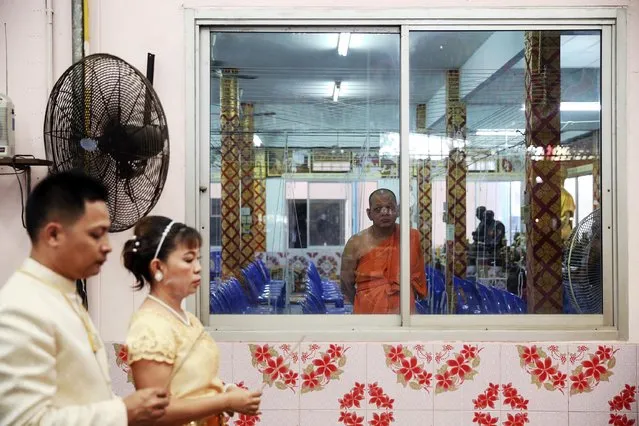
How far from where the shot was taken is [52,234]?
1.57 metres

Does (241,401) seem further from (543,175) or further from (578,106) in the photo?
(578,106)

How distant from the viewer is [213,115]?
345cm

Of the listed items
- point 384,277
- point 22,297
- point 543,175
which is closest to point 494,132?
point 543,175

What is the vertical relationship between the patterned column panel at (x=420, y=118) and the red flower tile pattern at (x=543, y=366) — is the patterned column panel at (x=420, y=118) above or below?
above

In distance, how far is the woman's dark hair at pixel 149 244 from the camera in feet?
6.72

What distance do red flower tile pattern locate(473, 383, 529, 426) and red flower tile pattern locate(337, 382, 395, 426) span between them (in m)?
0.41

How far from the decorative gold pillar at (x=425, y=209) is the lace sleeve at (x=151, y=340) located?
1.73 metres

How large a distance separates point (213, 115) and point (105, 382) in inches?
78.3

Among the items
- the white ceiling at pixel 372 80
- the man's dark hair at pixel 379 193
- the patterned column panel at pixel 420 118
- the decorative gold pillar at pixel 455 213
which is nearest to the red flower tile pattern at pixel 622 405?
the decorative gold pillar at pixel 455 213

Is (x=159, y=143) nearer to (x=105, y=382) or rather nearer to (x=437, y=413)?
(x=105, y=382)

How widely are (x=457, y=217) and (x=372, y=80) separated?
761 mm

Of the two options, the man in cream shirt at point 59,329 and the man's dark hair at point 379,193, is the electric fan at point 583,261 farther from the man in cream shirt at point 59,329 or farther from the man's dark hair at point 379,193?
the man in cream shirt at point 59,329

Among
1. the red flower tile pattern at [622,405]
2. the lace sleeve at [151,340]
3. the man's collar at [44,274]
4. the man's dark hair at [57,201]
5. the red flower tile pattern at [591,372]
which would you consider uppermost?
the man's dark hair at [57,201]

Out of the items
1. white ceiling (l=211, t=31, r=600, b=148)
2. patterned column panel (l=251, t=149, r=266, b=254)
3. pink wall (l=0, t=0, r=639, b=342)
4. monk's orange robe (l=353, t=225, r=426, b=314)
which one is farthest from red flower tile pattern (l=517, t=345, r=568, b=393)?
patterned column panel (l=251, t=149, r=266, b=254)
